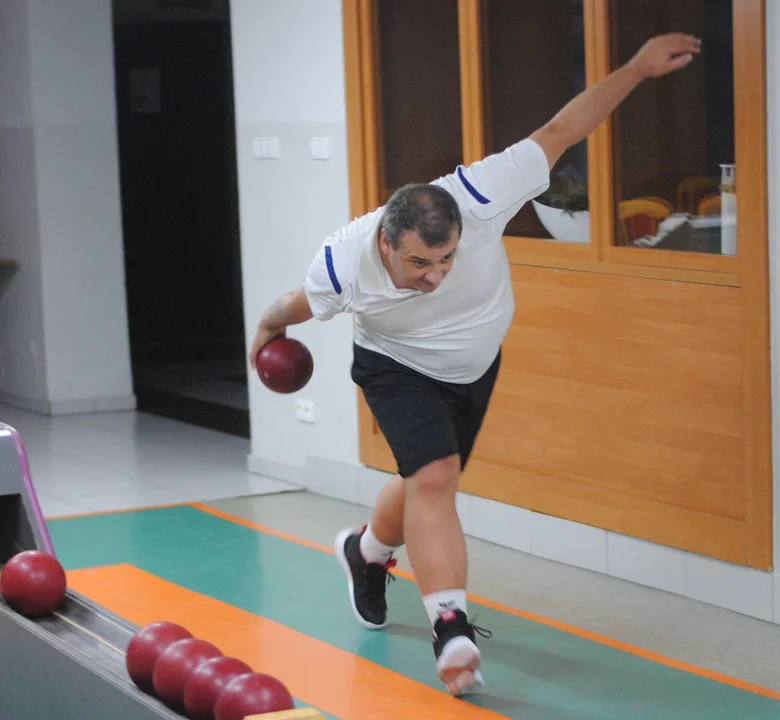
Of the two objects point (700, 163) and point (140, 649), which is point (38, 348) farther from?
point (140, 649)

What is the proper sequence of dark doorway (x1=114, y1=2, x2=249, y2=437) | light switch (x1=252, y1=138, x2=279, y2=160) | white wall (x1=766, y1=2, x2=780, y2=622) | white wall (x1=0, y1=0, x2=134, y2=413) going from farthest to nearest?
dark doorway (x1=114, y1=2, x2=249, y2=437) < white wall (x1=0, y1=0, x2=134, y2=413) < light switch (x1=252, y1=138, x2=279, y2=160) < white wall (x1=766, y1=2, x2=780, y2=622)

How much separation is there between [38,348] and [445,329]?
5.46 m

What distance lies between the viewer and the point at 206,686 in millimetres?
2850

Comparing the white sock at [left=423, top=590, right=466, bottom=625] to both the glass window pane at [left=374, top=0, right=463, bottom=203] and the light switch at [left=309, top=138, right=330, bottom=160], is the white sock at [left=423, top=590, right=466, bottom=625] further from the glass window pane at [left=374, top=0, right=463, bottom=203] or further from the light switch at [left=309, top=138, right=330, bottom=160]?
the light switch at [left=309, top=138, right=330, bottom=160]

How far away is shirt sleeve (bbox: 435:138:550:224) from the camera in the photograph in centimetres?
400

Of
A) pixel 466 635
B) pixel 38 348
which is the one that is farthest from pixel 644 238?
pixel 38 348

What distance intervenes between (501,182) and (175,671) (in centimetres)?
169

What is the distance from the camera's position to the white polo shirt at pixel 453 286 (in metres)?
3.95

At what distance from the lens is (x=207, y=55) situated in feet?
34.9

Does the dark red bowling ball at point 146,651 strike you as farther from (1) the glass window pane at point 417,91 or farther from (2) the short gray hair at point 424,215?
(1) the glass window pane at point 417,91

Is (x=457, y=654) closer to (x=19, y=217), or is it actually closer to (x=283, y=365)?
(x=283, y=365)

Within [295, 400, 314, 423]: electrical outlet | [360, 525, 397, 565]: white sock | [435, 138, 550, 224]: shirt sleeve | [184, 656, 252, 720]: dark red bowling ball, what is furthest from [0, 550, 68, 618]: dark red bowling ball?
[295, 400, 314, 423]: electrical outlet

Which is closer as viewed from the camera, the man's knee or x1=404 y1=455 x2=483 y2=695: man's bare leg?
x1=404 y1=455 x2=483 y2=695: man's bare leg

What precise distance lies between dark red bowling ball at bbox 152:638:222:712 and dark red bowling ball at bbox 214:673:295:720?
17 centimetres
